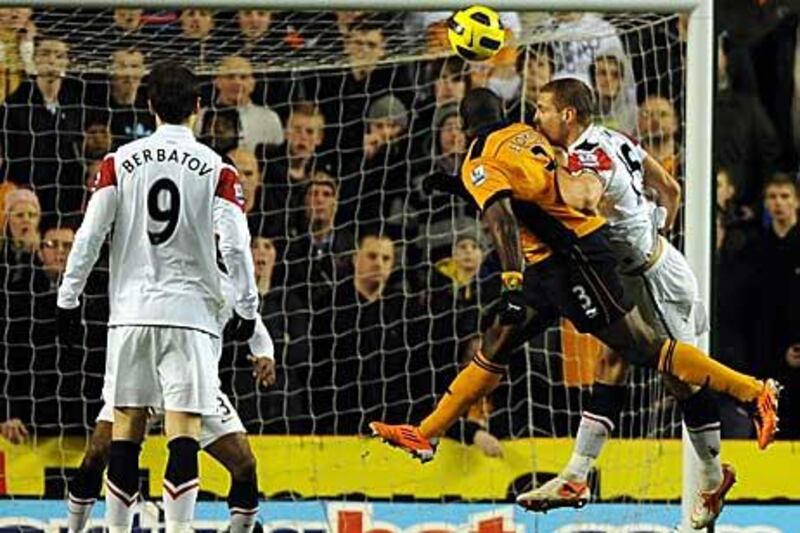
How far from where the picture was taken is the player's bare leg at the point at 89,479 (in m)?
11.1

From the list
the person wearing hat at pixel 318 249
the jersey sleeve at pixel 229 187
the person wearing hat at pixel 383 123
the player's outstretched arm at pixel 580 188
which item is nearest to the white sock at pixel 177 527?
the jersey sleeve at pixel 229 187

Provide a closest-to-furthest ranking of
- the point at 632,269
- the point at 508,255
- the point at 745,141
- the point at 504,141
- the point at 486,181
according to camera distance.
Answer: the point at 508,255 → the point at 486,181 → the point at 504,141 → the point at 632,269 → the point at 745,141

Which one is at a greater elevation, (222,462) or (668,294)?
(668,294)

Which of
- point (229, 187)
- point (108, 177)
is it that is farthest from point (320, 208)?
point (108, 177)

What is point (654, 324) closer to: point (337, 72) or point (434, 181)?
point (434, 181)

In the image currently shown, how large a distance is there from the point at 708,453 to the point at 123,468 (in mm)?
2681

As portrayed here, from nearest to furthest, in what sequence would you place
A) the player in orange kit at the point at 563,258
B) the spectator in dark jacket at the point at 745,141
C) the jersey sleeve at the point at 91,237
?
the jersey sleeve at the point at 91,237, the player in orange kit at the point at 563,258, the spectator in dark jacket at the point at 745,141

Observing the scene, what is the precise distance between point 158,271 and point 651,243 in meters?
2.33

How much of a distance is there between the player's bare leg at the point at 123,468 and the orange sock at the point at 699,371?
2329mm

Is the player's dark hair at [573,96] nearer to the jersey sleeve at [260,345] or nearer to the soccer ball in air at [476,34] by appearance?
the soccer ball in air at [476,34]

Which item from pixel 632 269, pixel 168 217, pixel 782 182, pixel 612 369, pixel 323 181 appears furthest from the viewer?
pixel 782 182

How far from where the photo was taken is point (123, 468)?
33.5ft

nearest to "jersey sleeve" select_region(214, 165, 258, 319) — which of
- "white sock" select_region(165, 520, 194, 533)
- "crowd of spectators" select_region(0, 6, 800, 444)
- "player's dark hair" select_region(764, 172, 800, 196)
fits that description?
"white sock" select_region(165, 520, 194, 533)

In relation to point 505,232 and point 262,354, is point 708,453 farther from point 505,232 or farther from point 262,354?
point 262,354
